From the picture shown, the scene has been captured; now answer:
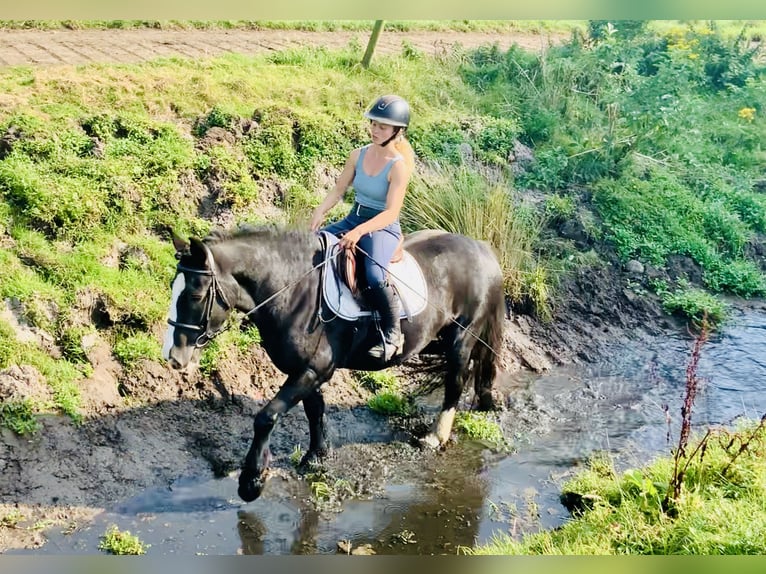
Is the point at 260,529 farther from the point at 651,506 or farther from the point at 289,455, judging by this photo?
the point at 651,506

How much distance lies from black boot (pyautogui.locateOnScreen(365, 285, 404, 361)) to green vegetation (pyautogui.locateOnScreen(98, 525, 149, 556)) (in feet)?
4.50

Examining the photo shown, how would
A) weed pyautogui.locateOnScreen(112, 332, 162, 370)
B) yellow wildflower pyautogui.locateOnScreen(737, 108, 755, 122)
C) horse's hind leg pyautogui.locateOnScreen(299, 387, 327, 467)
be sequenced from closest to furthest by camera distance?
horse's hind leg pyautogui.locateOnScreen(299, 387, 327, 467) → weed pyautogui.locateOnScreen(112, 332, 162, 370) → yellow wildflower pyautogui.locateOnScreen(737, 108, 755, 122)

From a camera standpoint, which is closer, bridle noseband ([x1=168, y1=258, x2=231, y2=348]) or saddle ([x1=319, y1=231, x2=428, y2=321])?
bridle noseband ([x1=168, y1=258, x2=231, y2=348])

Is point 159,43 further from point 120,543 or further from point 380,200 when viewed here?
point 120,543

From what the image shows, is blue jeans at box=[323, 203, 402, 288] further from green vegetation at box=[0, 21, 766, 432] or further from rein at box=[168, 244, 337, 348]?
green vegetation at box=[0, 21, 766, 432]

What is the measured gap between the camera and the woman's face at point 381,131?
140 inches

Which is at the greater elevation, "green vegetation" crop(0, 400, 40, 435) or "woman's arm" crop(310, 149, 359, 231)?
"woman's arm" crop(310, 149, 359, 231)

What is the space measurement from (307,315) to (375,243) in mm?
464

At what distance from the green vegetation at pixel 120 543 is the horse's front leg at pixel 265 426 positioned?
49 centimetres

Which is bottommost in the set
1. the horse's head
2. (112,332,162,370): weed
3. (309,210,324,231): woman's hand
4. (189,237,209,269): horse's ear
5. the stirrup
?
(112,332,162,370): weed

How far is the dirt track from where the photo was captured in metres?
4.45

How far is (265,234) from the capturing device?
3463 millimetres

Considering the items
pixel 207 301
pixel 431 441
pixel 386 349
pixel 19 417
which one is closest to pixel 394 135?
pixel 386 349

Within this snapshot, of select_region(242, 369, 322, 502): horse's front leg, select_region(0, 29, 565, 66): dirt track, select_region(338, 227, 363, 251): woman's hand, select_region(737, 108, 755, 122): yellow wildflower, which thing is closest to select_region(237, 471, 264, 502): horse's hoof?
select_region(242, 369, 322, 502): horse's front leg
